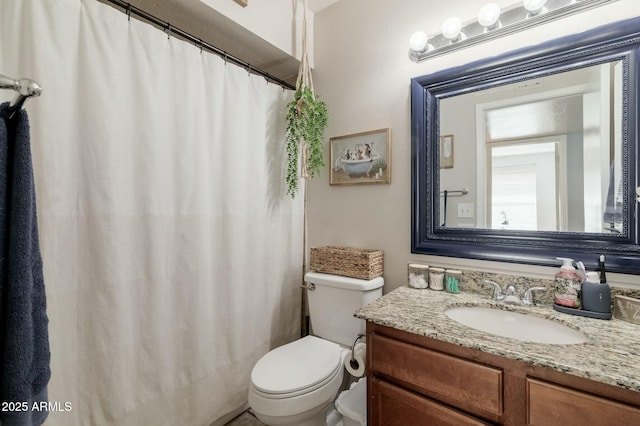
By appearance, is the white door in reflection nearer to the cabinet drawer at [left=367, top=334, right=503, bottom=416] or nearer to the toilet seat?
the cabinet drawer at [left=367, top=334, right=503, bottom=416]

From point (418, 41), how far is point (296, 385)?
172 centimetres

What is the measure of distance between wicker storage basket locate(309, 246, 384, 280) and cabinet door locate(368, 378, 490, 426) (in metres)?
0.57

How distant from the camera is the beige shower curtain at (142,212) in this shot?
103 centimetres

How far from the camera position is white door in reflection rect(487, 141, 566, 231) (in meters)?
1.20

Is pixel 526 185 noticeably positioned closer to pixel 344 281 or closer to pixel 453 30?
pixel 453 30

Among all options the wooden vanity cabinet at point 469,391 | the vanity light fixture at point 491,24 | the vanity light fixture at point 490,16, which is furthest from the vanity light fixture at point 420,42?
the wooden vanity cabinet at point 469,391

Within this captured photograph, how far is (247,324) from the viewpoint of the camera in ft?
5.50

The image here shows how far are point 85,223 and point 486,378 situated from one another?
1.51 metres

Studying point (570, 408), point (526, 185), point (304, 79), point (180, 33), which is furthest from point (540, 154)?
point (180, 33)

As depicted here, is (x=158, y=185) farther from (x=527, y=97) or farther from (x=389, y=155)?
(x=527, y=97)

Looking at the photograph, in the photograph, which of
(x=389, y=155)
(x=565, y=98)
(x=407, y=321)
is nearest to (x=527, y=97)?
(x=565, y=98)

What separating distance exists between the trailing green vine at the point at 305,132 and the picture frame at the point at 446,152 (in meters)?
0.71

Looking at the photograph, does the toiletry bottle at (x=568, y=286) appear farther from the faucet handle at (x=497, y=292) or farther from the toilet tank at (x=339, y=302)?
the toilet tank at (x=339, y=302)

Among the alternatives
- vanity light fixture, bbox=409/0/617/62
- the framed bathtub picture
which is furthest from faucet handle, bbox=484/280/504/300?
vanity light fixture, bbox=409/0/617/62
